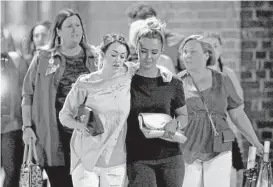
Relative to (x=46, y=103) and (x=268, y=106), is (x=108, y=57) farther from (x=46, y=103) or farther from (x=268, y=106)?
(x=268, y=106)

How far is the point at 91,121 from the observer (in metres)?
5.31

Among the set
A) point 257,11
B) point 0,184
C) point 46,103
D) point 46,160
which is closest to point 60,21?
point 46,103

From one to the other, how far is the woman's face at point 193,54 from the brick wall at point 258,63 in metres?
2.41

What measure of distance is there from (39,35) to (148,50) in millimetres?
2375

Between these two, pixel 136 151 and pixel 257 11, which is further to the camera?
pixel 257 11

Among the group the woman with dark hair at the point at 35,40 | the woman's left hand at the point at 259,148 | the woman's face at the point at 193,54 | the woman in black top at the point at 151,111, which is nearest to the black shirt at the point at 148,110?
the woman in black top at the point at 151,111

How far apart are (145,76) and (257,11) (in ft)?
10.4

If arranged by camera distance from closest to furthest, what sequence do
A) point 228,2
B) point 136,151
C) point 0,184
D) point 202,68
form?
point 136,151, point 202,68, point 0,184, point 228,2

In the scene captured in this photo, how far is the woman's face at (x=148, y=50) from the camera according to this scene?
17.5ft

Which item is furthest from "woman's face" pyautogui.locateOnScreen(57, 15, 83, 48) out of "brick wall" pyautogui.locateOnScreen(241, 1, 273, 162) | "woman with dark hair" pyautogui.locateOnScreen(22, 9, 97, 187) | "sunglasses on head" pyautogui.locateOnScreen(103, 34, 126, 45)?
"brick wall" pyautogui.locateOnScreen(241, 1, 273, 162)

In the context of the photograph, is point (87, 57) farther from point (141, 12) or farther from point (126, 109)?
point (141, 12)

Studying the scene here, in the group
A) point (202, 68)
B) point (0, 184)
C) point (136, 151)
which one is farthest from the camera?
point (0, 184)

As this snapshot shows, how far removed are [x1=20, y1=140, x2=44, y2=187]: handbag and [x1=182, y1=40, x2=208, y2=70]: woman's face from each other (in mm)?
1365

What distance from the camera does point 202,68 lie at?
6.02 metres
